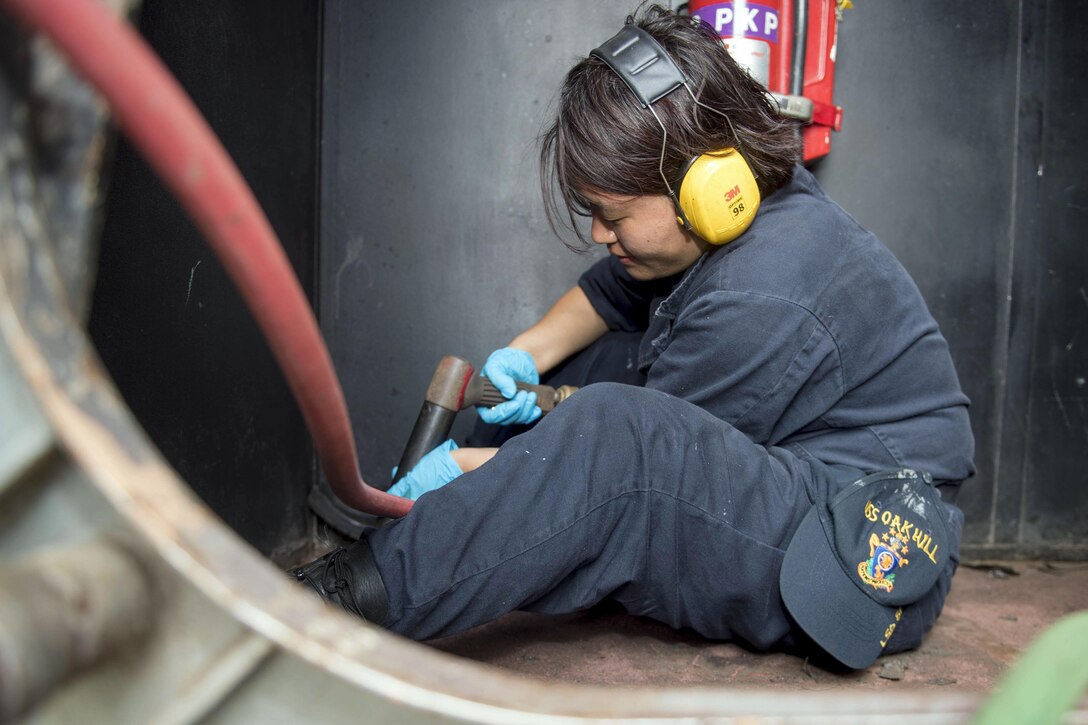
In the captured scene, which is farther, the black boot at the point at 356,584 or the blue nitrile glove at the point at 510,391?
the blue nitrile glove at the point at 510,391

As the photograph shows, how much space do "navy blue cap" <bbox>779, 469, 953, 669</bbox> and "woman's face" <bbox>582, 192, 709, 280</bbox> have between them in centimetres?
47

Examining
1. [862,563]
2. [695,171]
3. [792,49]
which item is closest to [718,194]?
[695,171]

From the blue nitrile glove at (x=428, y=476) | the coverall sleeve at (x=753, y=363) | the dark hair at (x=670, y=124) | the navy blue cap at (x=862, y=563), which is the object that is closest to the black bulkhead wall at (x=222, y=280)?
the blue nitrile glove at (x=428, y=476)

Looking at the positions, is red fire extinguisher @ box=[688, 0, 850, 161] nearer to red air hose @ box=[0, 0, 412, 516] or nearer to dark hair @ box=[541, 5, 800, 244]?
dark hair @ box=[541, 5, 800, 244]

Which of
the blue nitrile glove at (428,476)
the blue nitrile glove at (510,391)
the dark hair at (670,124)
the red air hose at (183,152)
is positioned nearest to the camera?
the red air hose at (183,152)

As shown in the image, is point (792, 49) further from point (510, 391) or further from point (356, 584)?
point (356, 584)

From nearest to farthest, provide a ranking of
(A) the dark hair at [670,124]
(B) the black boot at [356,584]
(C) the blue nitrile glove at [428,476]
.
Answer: (B) the black boot at [356,584] → (A) the dark hair at [670,124] → (C) the blue nitrile glove at [428,476]

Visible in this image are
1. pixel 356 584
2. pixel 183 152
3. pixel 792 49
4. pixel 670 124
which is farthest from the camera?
pixel 792 49

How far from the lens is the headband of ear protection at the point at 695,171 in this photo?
1.33 meters

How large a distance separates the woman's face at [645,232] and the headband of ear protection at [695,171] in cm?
5

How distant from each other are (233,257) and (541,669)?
102 cm

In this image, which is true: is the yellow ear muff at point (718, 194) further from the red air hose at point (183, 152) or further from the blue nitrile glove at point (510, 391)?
the red air hose at point (183, 152)

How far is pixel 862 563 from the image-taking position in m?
1.25

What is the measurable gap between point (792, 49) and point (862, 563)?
1096mm
